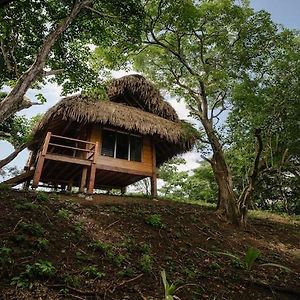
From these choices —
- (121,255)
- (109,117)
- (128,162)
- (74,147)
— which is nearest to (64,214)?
(121,255)

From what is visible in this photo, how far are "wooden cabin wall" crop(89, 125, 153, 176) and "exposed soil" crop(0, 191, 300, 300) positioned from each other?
388cm

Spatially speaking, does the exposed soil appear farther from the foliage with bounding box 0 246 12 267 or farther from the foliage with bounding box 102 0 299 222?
the foliage with bounding box 102 0 299 222

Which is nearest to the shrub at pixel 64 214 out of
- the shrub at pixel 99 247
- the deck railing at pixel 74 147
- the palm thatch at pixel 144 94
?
the shrub at pixel 99 247

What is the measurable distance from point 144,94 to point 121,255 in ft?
34.0

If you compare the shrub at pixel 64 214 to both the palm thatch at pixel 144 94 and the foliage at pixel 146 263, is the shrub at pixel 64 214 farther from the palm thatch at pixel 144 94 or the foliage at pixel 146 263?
the palm thatch at pixel 144 94

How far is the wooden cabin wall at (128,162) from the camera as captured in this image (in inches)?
503

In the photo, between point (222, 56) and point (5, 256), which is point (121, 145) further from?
point (5, 256)

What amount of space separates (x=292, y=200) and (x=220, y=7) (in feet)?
51.8

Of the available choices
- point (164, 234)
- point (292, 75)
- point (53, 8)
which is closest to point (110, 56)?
point (53, 8)

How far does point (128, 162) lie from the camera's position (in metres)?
13.3

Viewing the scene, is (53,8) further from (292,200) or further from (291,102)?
(292,200)

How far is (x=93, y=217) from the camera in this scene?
752 cm

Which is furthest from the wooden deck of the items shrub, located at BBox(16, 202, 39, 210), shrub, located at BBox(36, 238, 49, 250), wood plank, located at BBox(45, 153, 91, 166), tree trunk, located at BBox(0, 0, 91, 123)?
shrub, located at BBox(36, 238, 49, 250)

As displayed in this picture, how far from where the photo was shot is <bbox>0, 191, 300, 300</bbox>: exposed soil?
443 cm
